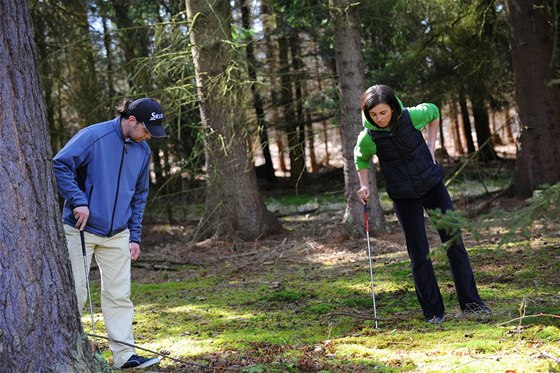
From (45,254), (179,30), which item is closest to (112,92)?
(179,30)

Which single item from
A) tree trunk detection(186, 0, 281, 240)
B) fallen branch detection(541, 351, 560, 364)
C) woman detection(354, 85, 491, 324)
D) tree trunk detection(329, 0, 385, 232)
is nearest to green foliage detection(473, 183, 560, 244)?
fallen branch detection(541, 351, 560, 364)

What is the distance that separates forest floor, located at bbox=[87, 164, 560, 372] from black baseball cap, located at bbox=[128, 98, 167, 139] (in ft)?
5.37

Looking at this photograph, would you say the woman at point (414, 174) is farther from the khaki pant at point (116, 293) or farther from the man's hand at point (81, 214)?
the man's hand at point (81, 214)

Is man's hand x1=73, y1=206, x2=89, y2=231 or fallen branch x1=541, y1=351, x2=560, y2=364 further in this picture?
man's hand x1=73, y1=206, x2=89, y2=231

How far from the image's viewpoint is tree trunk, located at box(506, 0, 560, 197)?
1207cm

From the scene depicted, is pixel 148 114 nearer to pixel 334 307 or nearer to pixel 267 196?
pixel 334 307

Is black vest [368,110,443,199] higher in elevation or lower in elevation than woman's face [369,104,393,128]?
lower

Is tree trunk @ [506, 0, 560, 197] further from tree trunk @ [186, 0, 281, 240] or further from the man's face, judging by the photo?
the man's face

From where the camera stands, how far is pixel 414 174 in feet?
18.6

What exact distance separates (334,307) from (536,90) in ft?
22.8

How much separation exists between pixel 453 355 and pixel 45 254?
2.72 metres

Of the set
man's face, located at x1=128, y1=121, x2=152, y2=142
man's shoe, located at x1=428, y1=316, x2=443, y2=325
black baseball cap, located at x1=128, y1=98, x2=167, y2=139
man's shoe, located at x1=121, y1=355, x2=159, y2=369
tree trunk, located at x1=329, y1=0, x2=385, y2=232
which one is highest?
tree trunk, located at x1=329, y1=0, x2=385, y2=232

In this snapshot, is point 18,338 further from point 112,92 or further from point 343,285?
point 112,92

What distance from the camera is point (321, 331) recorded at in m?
6.05
